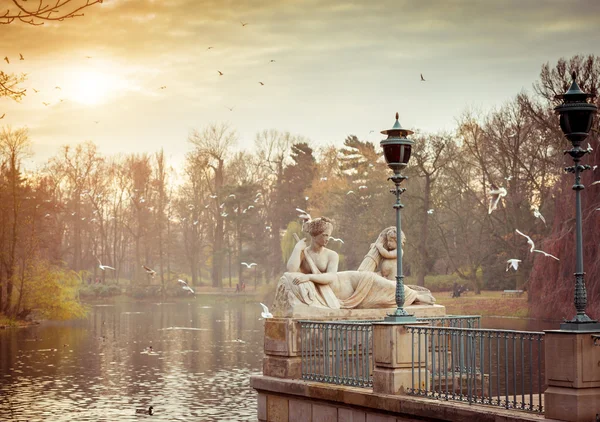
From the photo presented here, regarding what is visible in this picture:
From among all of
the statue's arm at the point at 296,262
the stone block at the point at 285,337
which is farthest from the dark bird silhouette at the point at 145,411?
the statue's arm at the point at 296,262

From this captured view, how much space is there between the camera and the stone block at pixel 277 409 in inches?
590

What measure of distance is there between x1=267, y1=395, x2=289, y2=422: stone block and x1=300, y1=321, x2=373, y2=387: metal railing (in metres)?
0.53

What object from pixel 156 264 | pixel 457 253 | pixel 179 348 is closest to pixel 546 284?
pixel 179 348

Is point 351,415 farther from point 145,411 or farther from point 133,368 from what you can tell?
point 133,368

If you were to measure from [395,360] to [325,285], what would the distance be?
348cm

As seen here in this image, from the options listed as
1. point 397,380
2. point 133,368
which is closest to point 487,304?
point 133,368

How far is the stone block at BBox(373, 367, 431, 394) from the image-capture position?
1270cm

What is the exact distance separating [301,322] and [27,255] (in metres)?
38.3

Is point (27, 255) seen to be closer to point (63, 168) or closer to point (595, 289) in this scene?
point (63, 168)

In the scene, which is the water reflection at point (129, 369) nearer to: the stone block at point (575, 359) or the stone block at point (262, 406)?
the stone block at point (262, 406)

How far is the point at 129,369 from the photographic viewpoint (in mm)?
28719

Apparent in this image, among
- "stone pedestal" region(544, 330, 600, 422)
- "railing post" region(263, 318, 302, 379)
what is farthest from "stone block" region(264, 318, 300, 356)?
"stone pedestal" region(544, 330, 600, 422)

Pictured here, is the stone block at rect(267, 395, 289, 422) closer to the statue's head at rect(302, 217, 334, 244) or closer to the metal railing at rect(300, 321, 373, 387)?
the metal railing at rect(300, 321, 373, 387)

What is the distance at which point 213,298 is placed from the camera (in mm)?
77188
